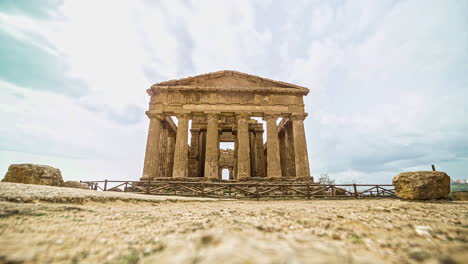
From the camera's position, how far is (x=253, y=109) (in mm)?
17781

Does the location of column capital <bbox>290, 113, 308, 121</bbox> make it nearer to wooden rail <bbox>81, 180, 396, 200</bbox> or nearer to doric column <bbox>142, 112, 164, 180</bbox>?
wooden rail <bbox>81, 180, 396, 200</bbox>

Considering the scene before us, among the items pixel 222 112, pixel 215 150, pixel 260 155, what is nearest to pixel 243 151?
pixel 215 150

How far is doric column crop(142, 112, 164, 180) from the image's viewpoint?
1608 cm

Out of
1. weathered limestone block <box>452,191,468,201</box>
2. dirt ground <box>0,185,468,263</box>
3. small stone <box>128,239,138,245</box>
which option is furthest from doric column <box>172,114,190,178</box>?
weathered limestone block <box>452,191,468,201</box>

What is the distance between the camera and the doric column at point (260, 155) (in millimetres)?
21911

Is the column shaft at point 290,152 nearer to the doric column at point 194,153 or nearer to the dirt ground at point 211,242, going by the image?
the doric column at point 194,153

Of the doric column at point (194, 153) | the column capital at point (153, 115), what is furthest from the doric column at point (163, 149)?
the doric column at point (194, 153)

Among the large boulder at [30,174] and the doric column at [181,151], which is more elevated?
the doric column at [181,151]

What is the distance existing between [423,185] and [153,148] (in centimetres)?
1662

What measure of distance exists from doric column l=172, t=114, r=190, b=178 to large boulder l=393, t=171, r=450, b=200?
13505 millimetres

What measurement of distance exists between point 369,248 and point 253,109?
16.1 meters

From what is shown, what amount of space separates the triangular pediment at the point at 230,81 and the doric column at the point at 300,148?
324 cm

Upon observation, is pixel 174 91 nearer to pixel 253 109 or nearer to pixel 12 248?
pixel 253 109

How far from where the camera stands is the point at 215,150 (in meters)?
16.8
